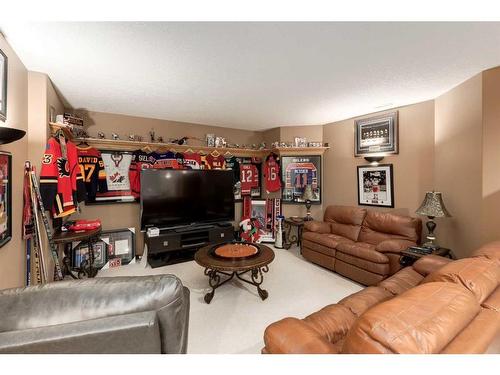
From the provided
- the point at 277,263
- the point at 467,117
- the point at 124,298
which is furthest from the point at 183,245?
the point at 467,117

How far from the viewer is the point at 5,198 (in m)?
1.66

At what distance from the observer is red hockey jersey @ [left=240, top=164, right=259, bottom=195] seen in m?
4.71

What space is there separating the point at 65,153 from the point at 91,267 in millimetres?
1489

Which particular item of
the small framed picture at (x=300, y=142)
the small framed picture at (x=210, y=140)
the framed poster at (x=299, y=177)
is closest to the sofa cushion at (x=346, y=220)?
the framed poster at (x=299, y=177)

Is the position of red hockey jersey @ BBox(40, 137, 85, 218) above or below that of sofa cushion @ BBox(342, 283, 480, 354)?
above

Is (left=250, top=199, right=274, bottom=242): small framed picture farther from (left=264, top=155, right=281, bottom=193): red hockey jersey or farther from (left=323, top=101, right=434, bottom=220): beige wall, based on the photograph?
(left=323, top=101, right=434, bottom=220): beige wall

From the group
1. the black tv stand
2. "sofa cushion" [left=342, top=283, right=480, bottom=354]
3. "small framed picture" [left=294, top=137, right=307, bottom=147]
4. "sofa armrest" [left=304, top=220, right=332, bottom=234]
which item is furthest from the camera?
"small framed picture" [left=294, top=137, right=307, bottom=147]

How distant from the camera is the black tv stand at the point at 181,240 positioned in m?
3.43

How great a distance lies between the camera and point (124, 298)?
1035 millimetres

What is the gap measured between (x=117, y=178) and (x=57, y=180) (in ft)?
4.18

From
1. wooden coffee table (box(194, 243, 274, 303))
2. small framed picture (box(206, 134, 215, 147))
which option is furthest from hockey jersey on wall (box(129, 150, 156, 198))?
wooden coffee table (box(194, 243, 274, 303))

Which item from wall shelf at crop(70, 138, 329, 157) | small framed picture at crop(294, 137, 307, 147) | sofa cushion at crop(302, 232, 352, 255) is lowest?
sofa cushion at crop(302, 232, 352, 255)

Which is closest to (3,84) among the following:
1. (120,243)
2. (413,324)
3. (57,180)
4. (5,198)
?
(5,198)

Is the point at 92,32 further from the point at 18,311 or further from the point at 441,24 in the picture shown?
the point at 441,24
